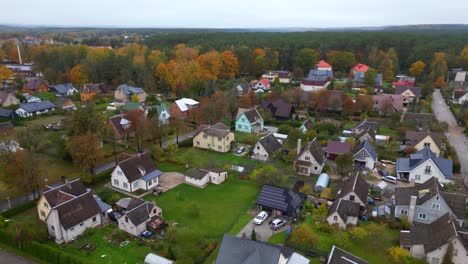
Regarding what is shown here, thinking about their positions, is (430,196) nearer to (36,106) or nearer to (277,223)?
(277,223)

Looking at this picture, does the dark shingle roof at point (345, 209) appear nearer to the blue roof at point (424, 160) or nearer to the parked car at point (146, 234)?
the blue roof at point (424, 160)

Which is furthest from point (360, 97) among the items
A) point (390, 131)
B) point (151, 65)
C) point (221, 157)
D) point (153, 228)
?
point (151, 65)

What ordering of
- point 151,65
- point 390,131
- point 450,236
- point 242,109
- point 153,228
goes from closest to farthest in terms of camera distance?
point 450,236, point 153,228, point 390,131, point 242,109, point 151,65

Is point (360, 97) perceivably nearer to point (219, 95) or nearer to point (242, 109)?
point (242, 109)

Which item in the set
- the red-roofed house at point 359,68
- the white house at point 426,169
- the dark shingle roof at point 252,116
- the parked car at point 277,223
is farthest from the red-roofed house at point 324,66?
the parked car at point 277,223

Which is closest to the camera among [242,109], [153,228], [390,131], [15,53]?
[153,228]

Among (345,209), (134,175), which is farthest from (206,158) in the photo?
(345,209)
